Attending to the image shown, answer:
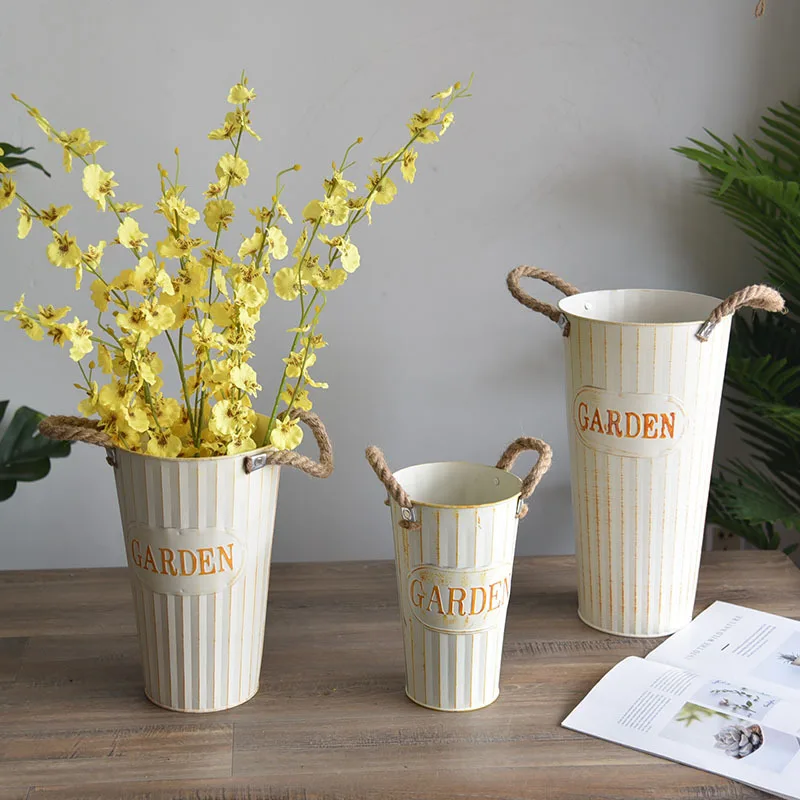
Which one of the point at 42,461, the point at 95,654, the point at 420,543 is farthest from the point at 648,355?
the point at 42,461

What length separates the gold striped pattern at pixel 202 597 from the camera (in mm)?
919

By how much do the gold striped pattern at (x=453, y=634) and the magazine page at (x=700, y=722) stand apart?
10 cm

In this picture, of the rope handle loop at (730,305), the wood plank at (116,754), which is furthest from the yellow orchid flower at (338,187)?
the wood plank at (116,754)

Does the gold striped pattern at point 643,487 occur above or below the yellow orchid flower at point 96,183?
below

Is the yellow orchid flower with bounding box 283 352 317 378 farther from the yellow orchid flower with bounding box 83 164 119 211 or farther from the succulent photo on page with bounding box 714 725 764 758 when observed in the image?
the succulent photo on page with bounding box 714 725 764 758

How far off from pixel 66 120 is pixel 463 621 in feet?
3.04

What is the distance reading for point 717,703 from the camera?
3.23 ft

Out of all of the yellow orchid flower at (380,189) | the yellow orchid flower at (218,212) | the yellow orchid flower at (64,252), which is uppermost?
the yellow orchid flower at (380,189)

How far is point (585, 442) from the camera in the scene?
113 centimetres

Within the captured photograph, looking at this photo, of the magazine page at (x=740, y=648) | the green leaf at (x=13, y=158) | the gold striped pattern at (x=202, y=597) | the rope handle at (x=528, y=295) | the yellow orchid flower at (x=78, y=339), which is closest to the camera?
the yellow orchid flower at (x=78, y=339)

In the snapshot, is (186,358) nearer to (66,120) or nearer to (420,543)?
(66,120)

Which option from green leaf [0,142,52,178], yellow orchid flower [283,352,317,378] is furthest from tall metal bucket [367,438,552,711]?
green leaf [0,142,52,178]

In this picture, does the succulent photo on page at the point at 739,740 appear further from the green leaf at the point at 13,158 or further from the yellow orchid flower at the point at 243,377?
the green leaf at the point at 13,158

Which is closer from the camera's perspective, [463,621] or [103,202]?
[103,202]
